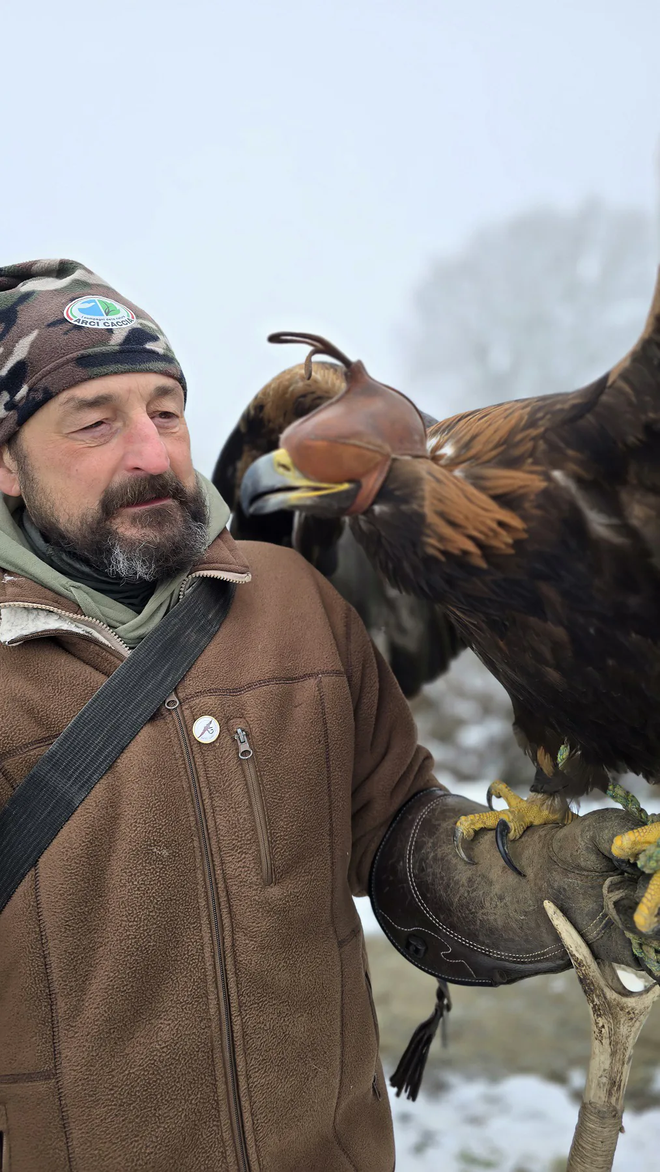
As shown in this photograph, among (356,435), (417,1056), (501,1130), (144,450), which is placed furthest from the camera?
(501,1130)

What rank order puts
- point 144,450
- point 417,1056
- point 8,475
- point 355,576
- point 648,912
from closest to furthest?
1. point 648,912
2. point 144,450
3. point 8,475
4. point 417,1056
5. point 355,576

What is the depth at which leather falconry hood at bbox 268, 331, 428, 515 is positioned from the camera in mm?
961

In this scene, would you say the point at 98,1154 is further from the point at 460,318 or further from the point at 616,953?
the point at 460,318

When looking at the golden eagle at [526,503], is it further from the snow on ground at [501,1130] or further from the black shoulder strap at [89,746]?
the snow on ground at [501,1130]

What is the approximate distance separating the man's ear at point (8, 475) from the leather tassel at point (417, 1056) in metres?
1.21

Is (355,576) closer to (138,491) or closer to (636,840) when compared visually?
(138,491)

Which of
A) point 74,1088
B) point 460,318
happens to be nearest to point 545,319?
point 460,318

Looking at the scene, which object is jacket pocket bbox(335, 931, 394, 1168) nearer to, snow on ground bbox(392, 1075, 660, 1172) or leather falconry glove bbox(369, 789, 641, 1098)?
leather falconry glove bbox(369, 789, 641, 1098)

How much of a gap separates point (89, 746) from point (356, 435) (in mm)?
567

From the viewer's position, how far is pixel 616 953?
4.19ft

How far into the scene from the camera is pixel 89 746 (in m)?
1.16

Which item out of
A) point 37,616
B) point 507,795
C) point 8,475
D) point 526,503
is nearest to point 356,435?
point 526,503

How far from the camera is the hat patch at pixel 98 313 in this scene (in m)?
1.29

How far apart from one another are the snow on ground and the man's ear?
227 centimetres
